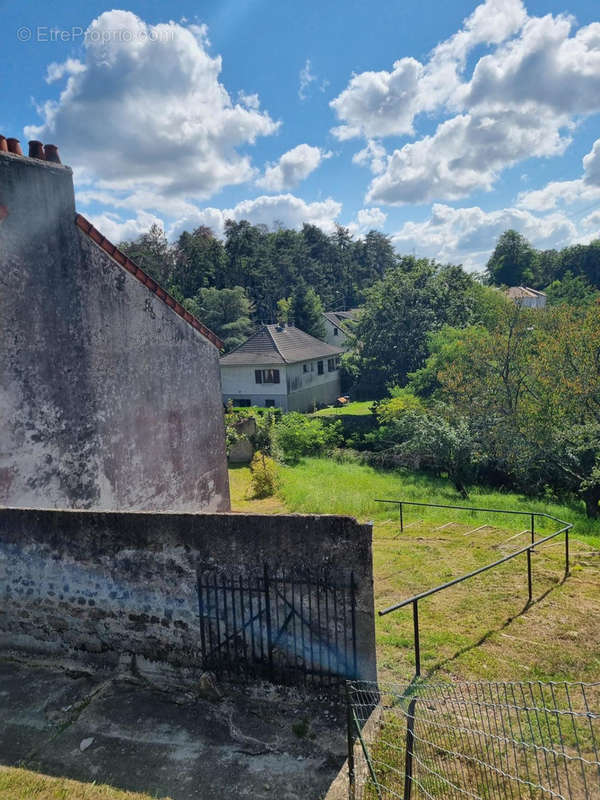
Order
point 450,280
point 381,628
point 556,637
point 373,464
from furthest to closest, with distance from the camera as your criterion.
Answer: point 450,280
point 373,464
point 381,628
point 556,637

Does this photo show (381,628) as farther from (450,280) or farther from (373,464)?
(450,280)

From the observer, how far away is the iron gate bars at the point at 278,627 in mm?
5461

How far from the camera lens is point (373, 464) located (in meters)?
24.5

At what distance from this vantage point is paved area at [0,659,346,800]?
4.72 meters

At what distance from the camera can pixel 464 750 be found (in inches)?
185

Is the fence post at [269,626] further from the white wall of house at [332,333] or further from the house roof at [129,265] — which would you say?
the white wall of house at [332,333]

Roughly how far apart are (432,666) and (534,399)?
13.3 meters

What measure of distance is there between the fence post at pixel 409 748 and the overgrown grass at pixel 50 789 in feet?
7.36

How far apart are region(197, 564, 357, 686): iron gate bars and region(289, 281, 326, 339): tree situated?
164 feet

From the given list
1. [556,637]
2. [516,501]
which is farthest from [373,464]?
[556,637]

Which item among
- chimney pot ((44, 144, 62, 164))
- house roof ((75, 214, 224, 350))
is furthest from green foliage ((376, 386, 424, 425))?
chimney pot ((44, 144, 62, 164))

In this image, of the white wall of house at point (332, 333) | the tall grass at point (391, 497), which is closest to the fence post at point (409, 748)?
the tall grass at point (391, 497)

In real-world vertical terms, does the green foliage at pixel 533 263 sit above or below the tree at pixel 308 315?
above

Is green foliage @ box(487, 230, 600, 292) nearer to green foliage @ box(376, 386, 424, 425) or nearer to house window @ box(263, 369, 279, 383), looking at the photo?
house window @ box(263, 369, 279, 383)
